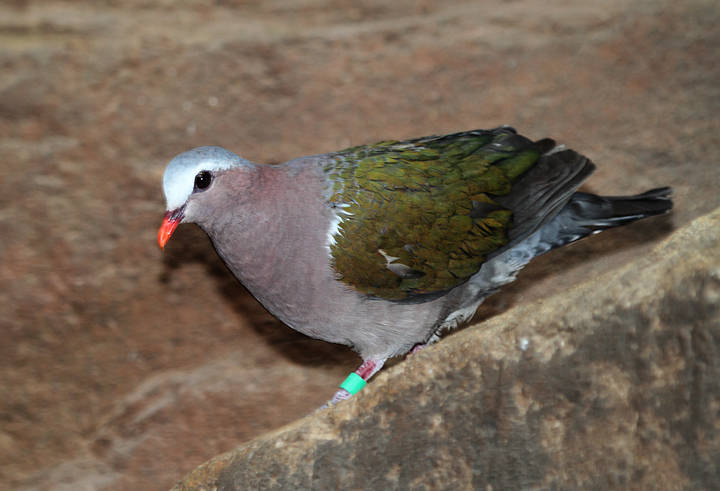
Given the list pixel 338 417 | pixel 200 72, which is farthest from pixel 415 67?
pixel 338 417

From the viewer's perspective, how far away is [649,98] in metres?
4.43

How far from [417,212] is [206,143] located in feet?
6.91

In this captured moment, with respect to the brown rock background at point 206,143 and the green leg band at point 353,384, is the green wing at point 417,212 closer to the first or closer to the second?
the green leg band at point 353,384

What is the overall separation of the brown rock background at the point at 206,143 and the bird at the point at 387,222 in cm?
119

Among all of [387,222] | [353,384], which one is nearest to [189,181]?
[387,222]

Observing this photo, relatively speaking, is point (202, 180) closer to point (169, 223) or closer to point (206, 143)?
point (169, 223)

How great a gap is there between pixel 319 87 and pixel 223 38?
2.66 feet

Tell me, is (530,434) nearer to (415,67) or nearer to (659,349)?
(659,349)

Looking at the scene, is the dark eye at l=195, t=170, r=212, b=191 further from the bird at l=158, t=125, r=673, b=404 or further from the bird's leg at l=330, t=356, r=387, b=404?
the bird's leg at l=330, t=356, r=387, b=404

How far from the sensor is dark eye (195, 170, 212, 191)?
244 centimetres

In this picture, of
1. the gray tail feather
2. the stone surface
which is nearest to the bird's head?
the stone surface

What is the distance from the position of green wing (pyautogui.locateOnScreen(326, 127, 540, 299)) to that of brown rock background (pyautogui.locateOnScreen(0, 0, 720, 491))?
1.31 metres

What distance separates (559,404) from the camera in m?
1.74

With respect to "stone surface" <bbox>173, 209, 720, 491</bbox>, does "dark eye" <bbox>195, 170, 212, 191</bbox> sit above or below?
above
